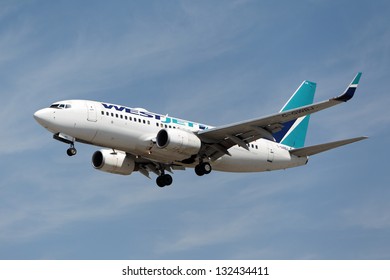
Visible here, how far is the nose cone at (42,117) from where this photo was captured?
5022cm

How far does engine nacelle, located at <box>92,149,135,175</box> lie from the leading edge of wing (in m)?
5.50

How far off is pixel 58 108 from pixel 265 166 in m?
14.3

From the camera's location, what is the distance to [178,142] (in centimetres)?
5162

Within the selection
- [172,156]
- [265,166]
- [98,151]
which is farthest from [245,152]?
[98,151]

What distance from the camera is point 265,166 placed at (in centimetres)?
5734

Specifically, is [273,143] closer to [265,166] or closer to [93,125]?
[265,166]

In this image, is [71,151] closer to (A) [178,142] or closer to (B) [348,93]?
(A) [178,142]

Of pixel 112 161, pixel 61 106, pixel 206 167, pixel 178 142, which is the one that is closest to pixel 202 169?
pixel 206 167

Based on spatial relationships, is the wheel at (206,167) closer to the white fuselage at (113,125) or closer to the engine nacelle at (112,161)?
the white fuselage at (113,125)

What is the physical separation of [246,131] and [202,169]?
362cm

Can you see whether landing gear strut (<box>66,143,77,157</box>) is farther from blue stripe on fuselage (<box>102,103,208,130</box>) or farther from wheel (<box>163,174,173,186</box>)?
wheel (<box>163,174,173,186</box>)

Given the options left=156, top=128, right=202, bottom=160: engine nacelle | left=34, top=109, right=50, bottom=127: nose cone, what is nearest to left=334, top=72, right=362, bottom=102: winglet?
left=156, top=128, right=202, bottom=160: engine nacelle
